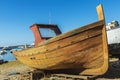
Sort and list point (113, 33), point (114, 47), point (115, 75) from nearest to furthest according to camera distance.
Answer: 1. point (115, 75)
2. point (114, 47)
3. point (113, 33)

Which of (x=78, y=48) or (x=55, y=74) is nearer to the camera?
(x=78, y=48)

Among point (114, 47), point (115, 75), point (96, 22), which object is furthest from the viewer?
point (114, 47)

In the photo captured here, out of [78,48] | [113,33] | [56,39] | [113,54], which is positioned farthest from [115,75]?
[113,33]

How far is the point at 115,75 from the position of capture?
11305 millimetres

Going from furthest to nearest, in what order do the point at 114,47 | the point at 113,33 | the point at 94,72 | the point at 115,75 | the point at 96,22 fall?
the point at 113,33
the point at 114,47
the point at 115,75
the point at 94,72
the point at 96,22

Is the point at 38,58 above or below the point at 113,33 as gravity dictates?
below

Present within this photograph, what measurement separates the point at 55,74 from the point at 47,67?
609mm

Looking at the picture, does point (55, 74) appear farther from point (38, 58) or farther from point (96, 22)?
point (96, 22)

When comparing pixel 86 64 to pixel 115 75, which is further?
pixel 115 75

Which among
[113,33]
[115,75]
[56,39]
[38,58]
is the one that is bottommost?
[115,75]

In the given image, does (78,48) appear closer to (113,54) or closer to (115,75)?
(115,75)

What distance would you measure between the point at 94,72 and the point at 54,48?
218cm

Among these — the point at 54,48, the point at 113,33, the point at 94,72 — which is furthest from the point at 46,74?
the point at 113,33

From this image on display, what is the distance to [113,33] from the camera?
1725cm
